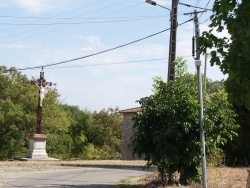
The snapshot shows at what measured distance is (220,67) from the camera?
6070 mm

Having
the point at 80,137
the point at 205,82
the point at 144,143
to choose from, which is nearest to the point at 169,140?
the point at 144,143

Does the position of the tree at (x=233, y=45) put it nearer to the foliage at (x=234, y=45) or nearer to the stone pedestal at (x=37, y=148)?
the foliage at (x=234, y=45)

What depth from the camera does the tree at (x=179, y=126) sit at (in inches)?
529

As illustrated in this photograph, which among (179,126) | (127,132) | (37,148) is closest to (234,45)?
(179,126)

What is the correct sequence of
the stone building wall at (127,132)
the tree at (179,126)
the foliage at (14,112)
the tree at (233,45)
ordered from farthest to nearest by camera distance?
the foliage at (14,112) < the stone building wall at (127,132) < the tree at (179,126) < the tree at (233,45)

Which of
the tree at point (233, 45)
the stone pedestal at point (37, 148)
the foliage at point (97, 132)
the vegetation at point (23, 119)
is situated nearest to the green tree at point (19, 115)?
the vegetation at point (23, 119)

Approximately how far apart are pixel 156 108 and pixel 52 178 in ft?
23.1

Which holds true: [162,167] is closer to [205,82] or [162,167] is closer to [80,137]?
[205,82]

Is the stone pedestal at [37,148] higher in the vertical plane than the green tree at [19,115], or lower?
lower

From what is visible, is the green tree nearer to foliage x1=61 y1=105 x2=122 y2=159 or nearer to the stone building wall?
the stone building wall

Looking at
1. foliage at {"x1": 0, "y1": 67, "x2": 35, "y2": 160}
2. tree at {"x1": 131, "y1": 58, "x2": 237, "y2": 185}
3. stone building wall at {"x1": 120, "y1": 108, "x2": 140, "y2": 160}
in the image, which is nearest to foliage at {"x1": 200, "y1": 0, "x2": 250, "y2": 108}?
tree at {"x1": 131, "y1": 58, "x2": 237, "y2": 185}

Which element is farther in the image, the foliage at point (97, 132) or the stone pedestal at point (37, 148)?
the foliage at point (97, 132)

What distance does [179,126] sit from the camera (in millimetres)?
13492

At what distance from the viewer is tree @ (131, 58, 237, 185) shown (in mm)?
13445
